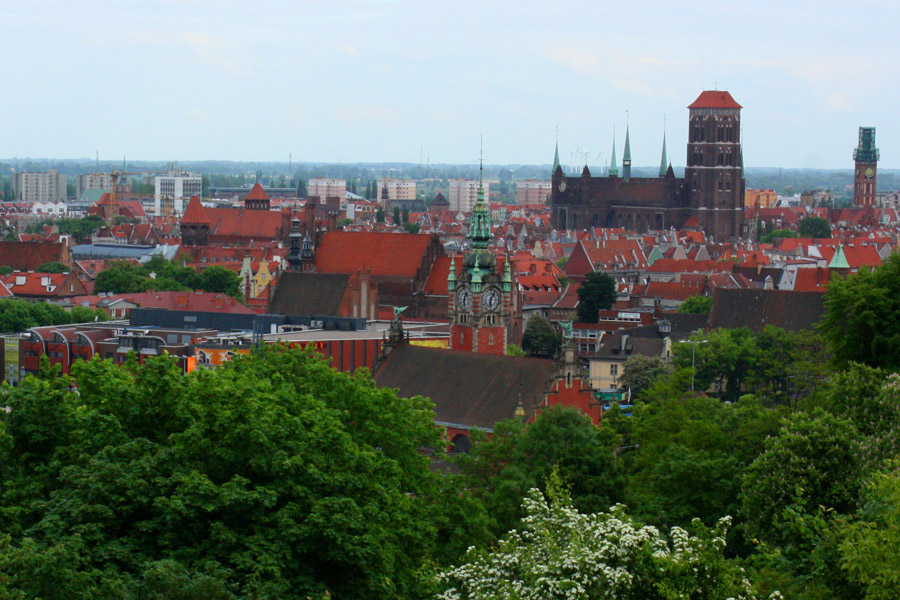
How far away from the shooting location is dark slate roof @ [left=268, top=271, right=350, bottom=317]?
292 feet

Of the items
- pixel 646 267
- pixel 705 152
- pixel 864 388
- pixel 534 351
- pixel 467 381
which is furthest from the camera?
pixel 705 152

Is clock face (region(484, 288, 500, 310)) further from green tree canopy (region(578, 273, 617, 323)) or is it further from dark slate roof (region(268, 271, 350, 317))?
green tree canopy (region(578, 273, 617, 323))

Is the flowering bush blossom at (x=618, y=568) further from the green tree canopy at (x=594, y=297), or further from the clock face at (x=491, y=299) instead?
the green tree canopy at (x=594, y=297)

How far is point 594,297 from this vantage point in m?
112

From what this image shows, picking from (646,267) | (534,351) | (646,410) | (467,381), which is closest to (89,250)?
(646,267)

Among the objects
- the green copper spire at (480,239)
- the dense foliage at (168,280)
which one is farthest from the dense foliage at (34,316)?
the green copper spire at (480,239)

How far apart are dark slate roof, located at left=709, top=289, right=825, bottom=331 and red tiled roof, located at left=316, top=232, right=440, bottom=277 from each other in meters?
19.3

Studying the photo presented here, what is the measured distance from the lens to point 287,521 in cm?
2700

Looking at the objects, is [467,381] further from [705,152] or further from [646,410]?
[705,152]

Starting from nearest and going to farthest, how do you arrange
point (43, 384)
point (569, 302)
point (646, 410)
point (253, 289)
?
point (43, 384) < point (646, 410) < point (569, 302) < point (253, 289)

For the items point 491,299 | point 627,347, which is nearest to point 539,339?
point 627,347

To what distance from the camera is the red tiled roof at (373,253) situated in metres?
103

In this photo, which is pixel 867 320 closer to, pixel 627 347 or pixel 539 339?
pixel 627 347

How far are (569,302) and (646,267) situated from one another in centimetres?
3276
